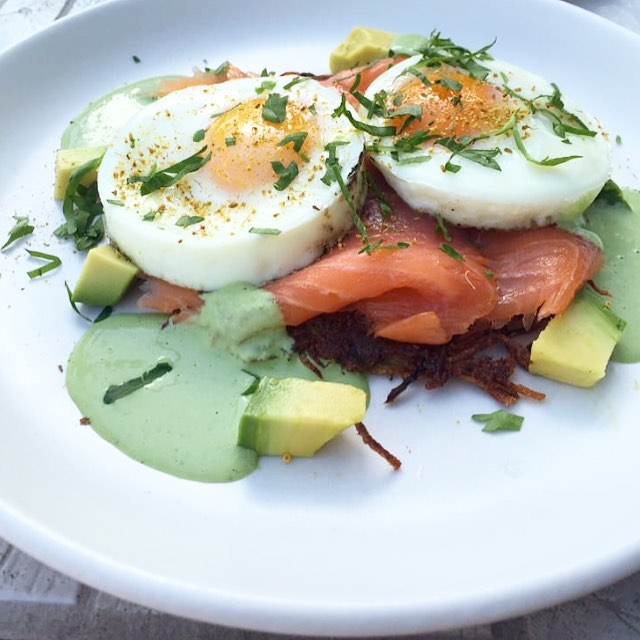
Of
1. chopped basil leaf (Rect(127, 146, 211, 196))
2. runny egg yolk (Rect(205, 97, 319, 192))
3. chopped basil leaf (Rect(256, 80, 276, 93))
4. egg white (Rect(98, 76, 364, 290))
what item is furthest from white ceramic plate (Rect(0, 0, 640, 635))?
chopped basil leaf (Rect(256, 80, 276, 93))

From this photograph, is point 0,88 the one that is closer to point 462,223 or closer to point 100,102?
point 100,102

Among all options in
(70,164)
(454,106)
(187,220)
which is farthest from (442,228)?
(70,164)

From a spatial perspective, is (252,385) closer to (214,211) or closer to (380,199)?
(214,211)

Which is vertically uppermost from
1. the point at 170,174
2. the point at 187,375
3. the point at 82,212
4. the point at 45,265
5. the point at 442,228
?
the point at 170,174

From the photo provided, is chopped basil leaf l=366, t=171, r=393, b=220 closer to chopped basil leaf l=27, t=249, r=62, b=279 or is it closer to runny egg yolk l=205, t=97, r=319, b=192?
runny egg yolk l=205, t=97, r=319, b=192

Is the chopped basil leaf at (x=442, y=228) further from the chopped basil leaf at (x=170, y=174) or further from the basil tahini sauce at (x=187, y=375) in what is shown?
the chopped basil leaf at (x=170, y=174)

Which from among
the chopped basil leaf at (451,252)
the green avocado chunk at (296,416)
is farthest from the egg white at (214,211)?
the green avocado chunk at (296,416)

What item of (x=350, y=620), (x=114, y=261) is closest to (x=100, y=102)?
(x=114, y=261)
